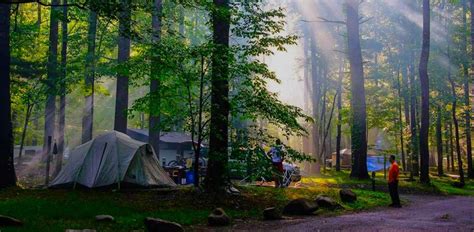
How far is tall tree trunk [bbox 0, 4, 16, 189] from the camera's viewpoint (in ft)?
47.8

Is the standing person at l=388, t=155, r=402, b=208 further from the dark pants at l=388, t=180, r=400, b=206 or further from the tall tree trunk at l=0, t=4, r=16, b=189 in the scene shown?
the tall tree trunk at l=0, t=4, r=16, b=189

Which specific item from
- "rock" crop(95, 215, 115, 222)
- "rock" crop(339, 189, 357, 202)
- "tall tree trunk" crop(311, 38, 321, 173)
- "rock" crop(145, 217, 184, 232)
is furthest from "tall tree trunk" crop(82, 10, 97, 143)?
"tall tree trunk" crop(311, 38, 321, 173)

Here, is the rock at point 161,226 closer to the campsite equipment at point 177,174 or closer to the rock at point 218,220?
the rock at point 218,220

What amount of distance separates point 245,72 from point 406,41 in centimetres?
2519

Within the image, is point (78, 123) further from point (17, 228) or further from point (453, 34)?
point (17, 228)

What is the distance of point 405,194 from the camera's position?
67.1 ft

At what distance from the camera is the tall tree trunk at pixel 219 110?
12.7 meters

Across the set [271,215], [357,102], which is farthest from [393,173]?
[357,102]

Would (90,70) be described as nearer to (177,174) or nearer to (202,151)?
(177,174)

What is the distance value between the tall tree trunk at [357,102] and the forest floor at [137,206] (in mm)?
6773

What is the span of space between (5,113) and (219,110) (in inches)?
298

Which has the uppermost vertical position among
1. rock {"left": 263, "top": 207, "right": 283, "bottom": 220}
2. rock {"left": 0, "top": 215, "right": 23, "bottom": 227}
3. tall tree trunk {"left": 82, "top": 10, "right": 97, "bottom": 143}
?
tall tree trunk {"left": 82, "top": 10, "right": 97, "bottom": 143}

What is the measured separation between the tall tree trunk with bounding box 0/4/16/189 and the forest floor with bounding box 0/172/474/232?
103cm

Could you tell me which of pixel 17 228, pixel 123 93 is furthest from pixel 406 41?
pixel 17 228
